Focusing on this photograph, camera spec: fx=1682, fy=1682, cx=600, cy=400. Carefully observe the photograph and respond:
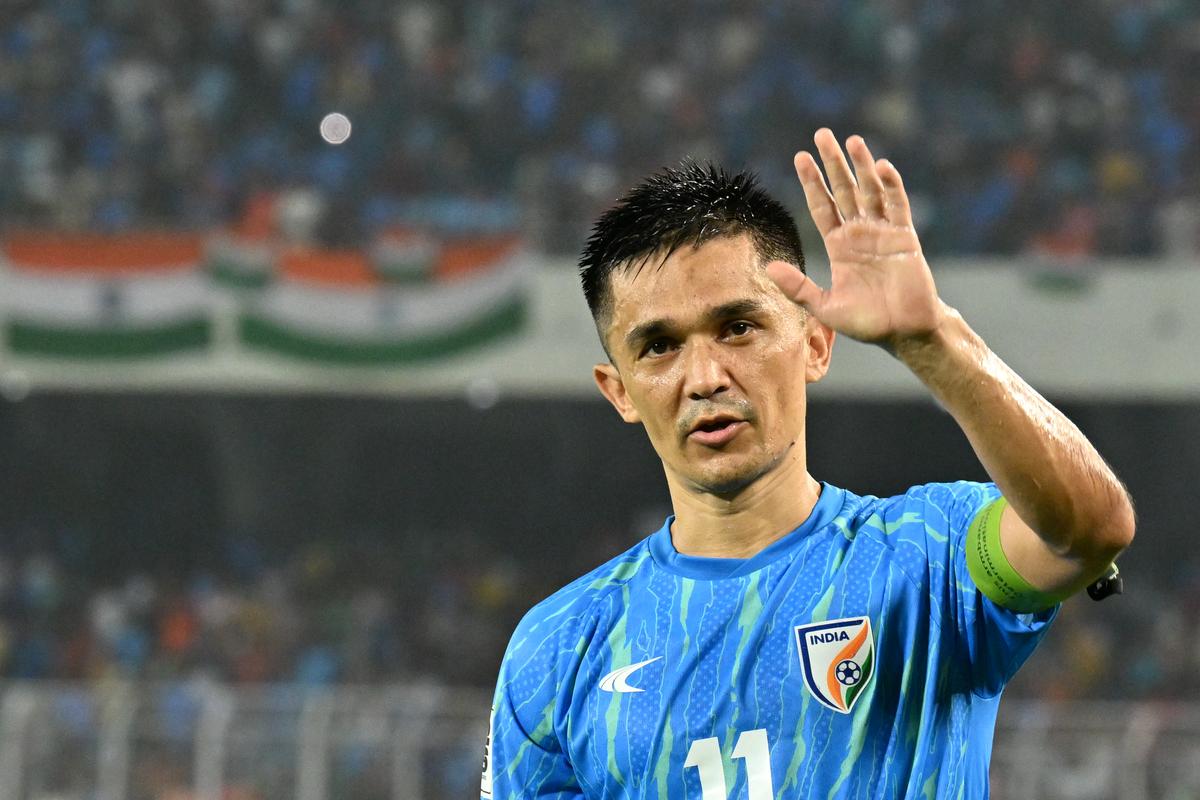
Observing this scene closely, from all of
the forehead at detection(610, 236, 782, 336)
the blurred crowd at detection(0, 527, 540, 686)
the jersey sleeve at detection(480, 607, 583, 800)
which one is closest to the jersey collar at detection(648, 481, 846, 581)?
the jersey sleeve at detection(480, 607, 583, 800)

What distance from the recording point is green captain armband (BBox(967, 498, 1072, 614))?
2189mm

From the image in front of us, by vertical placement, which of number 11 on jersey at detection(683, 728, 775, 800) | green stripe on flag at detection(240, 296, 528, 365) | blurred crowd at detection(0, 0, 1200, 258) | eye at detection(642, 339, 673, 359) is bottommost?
number 11 on jersey at detection(683, 728, 775, 800)

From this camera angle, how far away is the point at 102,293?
14789 millimetres

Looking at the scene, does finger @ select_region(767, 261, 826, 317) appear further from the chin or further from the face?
the chin

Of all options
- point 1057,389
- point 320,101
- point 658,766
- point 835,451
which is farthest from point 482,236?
point 658,766

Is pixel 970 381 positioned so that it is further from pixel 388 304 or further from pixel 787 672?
pixel 388 304

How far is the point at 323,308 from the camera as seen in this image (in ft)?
49.0

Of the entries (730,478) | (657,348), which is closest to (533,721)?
(730,478)

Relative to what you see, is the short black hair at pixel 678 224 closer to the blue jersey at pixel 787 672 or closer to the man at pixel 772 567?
the man at pixel 772 567

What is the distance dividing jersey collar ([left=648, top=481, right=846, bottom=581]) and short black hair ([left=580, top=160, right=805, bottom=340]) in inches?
14.4

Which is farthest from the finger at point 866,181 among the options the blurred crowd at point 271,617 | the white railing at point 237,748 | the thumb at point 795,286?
the blurred crowd at point 271,617

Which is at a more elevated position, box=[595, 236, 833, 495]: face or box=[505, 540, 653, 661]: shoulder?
box=[595, 236, 833, 495]: face

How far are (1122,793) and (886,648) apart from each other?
7554 mm

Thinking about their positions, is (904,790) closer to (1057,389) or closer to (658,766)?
(658,766)
